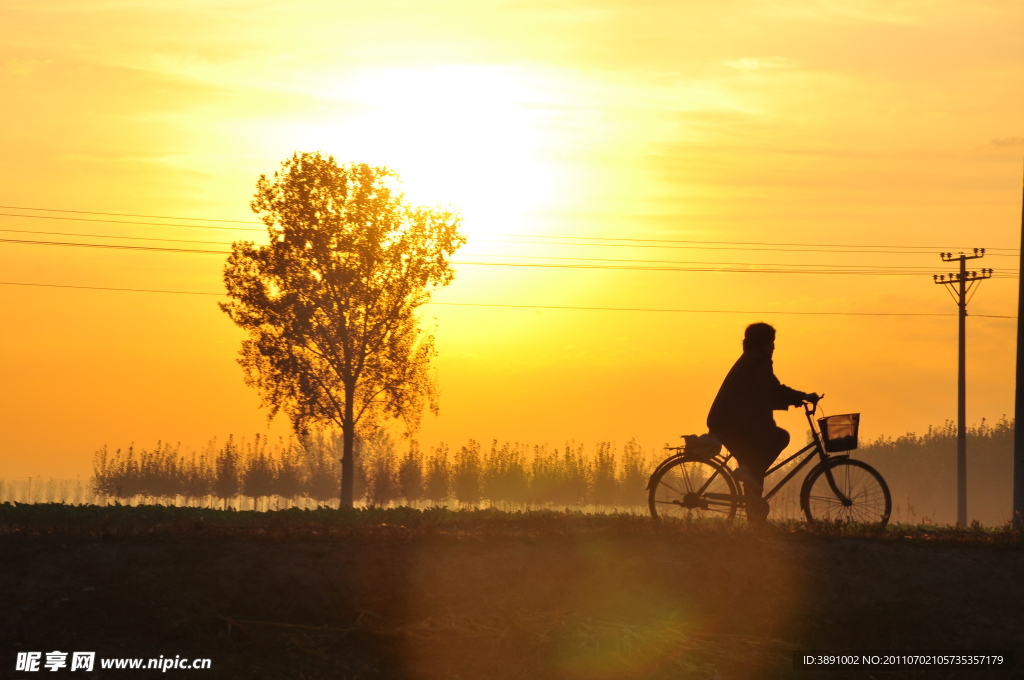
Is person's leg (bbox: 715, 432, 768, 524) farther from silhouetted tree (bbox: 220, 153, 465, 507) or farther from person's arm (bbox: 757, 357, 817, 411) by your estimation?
silhouetted tree (bbox: 220, 153, 465, 507)

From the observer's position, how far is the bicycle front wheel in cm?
1163

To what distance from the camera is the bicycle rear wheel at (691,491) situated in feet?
37.5

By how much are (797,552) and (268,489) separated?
11263 cm

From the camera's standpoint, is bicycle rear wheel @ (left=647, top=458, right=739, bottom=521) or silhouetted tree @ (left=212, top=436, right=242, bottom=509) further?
silhouetted tree @ (left=212, top=436, right=242, bottom=509)

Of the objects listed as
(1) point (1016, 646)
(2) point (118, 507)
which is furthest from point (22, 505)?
(1) point (1016, 646)

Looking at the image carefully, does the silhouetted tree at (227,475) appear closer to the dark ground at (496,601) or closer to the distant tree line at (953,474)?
the distant tree line at (953,474)

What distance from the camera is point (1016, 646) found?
29.9ft

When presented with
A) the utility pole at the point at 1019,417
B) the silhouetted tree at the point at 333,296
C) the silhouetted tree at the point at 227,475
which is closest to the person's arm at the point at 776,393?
the utility pole at the point at 1019,417

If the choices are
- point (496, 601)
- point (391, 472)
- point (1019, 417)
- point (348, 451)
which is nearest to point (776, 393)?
point (496, 601)

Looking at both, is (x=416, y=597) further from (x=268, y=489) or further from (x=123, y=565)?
(x=268, y=489)

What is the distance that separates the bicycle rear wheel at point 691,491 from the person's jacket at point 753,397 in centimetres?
48

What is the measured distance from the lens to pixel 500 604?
29.2ft

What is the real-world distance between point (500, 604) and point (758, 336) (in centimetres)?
453

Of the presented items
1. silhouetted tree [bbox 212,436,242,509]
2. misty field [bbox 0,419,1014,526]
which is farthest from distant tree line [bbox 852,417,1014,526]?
silhouetted tree [bbox 212,436,242,509]
